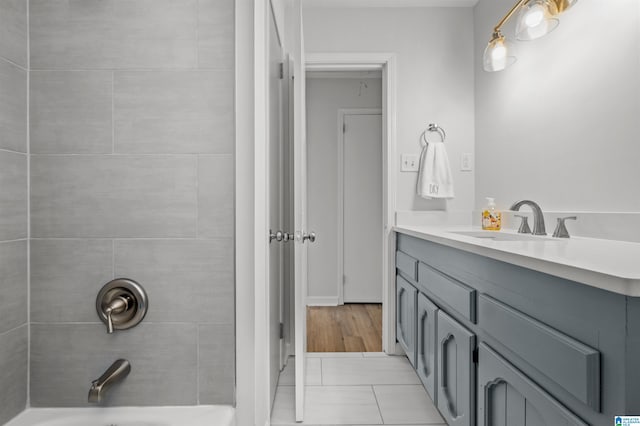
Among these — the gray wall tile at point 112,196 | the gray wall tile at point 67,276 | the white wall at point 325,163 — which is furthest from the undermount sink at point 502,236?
the white wall at point 325,163

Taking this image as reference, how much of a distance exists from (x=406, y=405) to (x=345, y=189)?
2361mm

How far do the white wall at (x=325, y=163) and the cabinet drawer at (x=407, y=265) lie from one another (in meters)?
1.46

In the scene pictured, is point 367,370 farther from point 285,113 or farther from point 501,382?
point 285,113

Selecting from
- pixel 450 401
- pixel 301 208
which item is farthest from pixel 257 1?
pixel 450 401

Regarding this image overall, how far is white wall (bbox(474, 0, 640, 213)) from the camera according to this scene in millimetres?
1416

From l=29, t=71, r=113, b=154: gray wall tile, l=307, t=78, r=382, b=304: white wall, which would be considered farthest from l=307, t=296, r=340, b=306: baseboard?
l=29, t=71, r=113, b=154: gray wall tile

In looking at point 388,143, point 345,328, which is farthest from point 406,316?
point 388,143

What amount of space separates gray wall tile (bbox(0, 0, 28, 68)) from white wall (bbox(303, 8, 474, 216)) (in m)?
1.70

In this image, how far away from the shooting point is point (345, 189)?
393cm

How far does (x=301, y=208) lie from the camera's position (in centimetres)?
171

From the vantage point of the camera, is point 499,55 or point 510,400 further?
point 499,55

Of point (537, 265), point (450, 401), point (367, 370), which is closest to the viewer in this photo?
point (537, 265)

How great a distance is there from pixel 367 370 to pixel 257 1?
78.3 inches

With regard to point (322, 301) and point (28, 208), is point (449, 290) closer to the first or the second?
point (28, 208)
